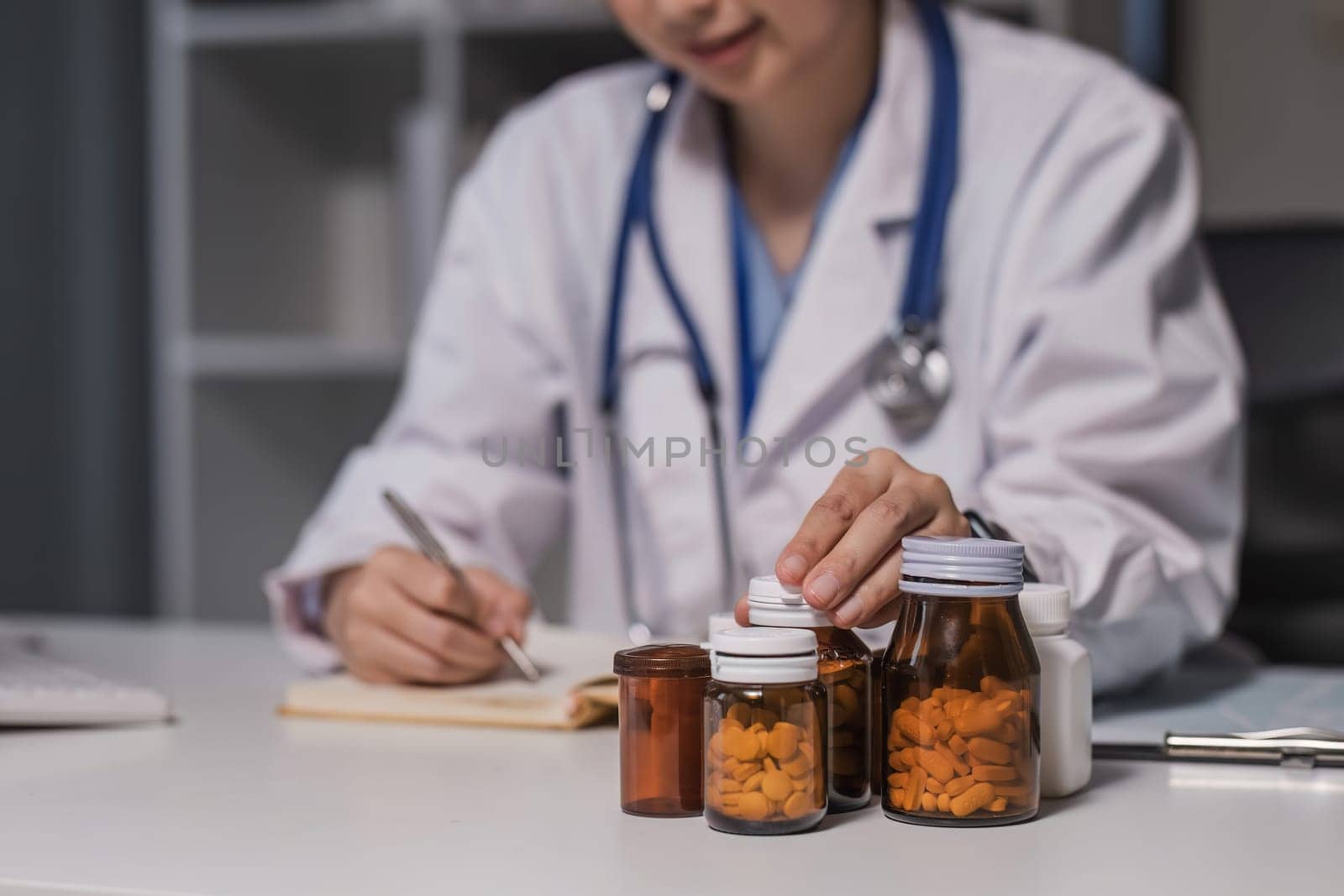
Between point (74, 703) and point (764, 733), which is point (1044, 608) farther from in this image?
point (74, 703)

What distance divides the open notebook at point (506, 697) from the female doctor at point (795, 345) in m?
0.03

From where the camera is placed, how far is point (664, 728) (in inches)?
23.3

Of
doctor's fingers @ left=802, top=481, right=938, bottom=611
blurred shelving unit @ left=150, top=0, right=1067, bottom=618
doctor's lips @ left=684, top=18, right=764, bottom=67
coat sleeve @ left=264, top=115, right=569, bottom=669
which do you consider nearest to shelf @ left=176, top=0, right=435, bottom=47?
blurred shelving unit @ left=150, top=0, right=1067, bottom=618

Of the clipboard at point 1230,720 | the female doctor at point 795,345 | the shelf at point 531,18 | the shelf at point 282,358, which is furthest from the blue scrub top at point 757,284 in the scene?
the shelf at point 282,358

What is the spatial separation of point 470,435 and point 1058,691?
64 cm

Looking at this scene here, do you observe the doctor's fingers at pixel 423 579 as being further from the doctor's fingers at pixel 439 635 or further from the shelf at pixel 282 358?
the shelf at pixel 282 358

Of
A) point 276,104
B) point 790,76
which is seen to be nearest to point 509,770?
point 790,76

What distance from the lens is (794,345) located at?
1012 millimetres

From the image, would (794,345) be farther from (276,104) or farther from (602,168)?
(276,104)

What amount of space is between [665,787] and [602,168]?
2.45 feet

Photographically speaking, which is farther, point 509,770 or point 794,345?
point 794,345

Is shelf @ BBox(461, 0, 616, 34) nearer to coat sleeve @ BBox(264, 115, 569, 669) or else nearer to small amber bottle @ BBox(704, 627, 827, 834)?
coat sleeve @ BBox(264, 115, 569, 669)

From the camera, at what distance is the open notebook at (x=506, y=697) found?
0.78 metres

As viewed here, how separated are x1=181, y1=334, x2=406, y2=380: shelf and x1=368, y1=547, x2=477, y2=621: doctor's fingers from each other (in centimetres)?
95
